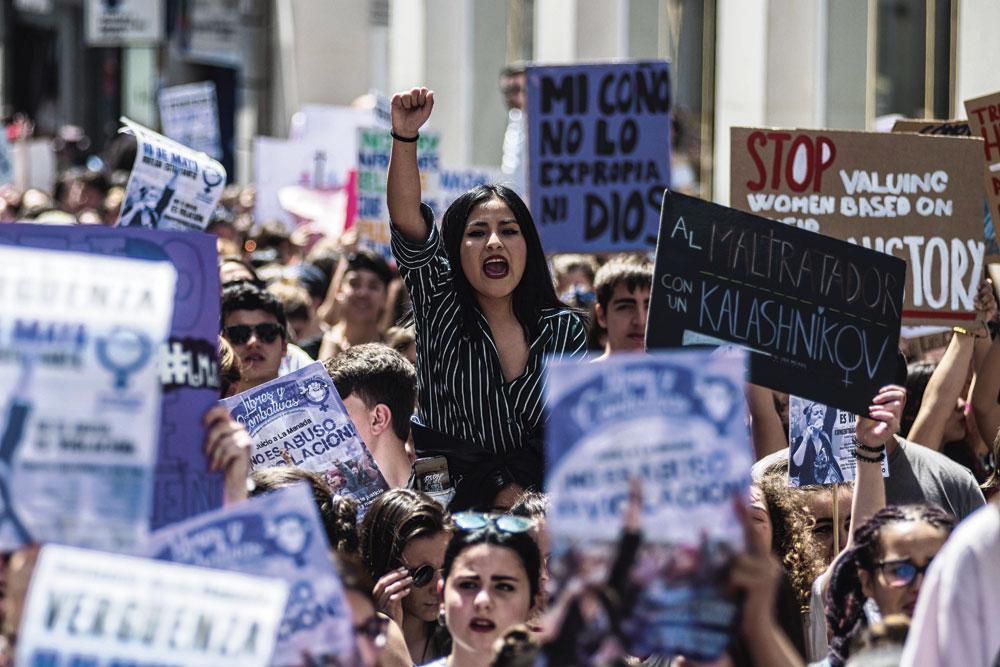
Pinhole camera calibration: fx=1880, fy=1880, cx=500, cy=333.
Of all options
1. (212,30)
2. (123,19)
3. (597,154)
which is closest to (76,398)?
(597,154)

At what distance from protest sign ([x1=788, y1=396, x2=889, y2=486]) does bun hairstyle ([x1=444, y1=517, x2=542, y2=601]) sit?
4.67 feet

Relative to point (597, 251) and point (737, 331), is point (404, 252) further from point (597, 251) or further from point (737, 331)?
point (597, 251)

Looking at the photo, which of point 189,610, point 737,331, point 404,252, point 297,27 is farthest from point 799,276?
point 297,27

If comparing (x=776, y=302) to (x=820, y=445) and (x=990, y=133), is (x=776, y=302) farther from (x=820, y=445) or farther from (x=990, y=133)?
(x=990, y=133)

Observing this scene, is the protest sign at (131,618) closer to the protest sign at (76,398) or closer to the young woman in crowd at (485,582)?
the protest sign at (76,398)

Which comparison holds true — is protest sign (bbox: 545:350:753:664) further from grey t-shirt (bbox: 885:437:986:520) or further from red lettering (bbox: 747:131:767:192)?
red lettering (bbox: 747:131:767:192)

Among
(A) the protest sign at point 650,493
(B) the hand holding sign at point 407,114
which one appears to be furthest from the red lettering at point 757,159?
(A) the protest sign at point 650,493

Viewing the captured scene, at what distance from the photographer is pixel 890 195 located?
6891mm

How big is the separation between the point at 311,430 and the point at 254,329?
4.08 feet

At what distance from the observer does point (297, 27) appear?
23.7m

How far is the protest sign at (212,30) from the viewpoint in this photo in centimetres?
2556

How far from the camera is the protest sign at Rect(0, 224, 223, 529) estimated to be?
365 cm

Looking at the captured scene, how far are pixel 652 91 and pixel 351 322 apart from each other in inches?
74.7

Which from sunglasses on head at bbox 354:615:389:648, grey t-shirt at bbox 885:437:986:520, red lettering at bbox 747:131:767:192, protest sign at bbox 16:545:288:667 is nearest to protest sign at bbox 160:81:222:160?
red lettering at bbox 747:131:767:192
